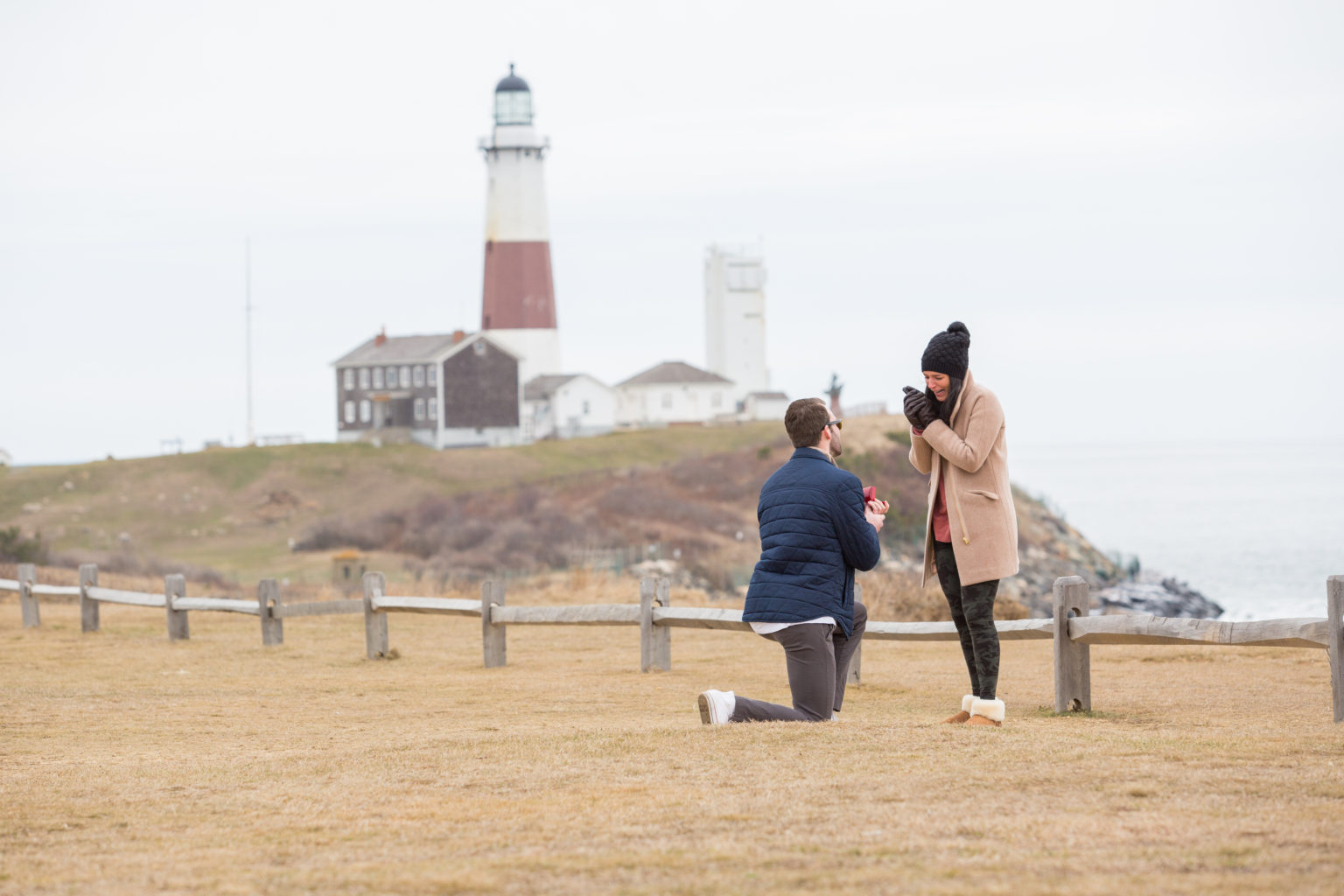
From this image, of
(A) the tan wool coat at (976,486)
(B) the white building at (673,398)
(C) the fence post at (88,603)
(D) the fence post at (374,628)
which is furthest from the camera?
(B) the white building at (673,398)

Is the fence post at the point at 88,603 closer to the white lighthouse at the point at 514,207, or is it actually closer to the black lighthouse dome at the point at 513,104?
the white lighthouse at the point at 514,207

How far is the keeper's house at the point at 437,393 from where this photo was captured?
226ft

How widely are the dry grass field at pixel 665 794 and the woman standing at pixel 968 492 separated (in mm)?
568

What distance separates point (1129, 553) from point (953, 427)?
54.2m

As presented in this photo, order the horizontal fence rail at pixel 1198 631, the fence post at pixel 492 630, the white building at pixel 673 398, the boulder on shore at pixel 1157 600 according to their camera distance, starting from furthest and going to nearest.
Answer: the white building at pixel 673 398
the boulder on shore at pixel 1157 600
the fence post at pixel 492 630
the horizontal fence rail at pixel 1198 631

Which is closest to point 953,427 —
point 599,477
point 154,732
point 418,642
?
point 154,732

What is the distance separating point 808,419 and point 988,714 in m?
1.87

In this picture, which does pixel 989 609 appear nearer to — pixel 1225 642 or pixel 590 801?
pixel 1225 642

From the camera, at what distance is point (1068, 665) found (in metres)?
8.95

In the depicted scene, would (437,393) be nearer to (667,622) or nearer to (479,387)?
(479,387)

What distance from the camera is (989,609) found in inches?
305

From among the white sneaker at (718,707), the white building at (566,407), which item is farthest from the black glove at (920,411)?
the white building at (566,407)

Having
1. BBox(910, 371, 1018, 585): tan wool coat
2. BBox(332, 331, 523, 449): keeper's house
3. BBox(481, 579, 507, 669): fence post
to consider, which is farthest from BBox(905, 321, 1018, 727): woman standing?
BBox(332, 331, 523, 449): keeper's house

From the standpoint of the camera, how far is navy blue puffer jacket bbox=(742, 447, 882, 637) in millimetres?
7688
